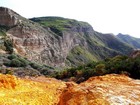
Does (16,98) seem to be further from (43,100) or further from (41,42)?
(41,42)

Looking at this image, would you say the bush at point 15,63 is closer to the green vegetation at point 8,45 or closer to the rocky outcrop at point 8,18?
the green vegetation at point 8,45

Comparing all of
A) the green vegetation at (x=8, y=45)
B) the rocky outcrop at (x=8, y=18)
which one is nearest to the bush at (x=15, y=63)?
the green vegetation at (x=8, y=45)

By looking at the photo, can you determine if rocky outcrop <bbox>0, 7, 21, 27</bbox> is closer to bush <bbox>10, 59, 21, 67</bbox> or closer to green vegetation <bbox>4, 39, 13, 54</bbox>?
green vegetation <bbox>4, 39, 13, 54</bbox>

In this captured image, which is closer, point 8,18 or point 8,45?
point 8,45

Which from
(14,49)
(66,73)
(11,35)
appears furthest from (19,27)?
(66,73)

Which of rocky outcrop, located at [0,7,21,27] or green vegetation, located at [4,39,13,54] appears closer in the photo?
green vegetation, located at [4,39,13,54]

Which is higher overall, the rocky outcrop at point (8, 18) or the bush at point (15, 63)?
the rocky outcrop at point (8, 18)

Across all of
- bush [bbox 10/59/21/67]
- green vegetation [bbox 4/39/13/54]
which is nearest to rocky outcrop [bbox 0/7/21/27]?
green vegetation [bbox 4/39/13/54]

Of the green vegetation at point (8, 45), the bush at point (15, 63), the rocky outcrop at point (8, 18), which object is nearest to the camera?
the bush at point (15, 63)

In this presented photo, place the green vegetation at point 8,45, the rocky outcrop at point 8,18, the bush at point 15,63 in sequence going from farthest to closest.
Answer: the rocky outcrop at point 8,18 → the green vegetation at point 8,45 → the bush at point 15,63

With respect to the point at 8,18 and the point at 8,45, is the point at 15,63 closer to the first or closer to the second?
the point at 8,45

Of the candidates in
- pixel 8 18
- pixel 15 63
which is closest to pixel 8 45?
pixel 15 63

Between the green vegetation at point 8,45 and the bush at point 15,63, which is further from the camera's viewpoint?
the green vegetation at point 8,45

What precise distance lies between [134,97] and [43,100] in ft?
21.0
